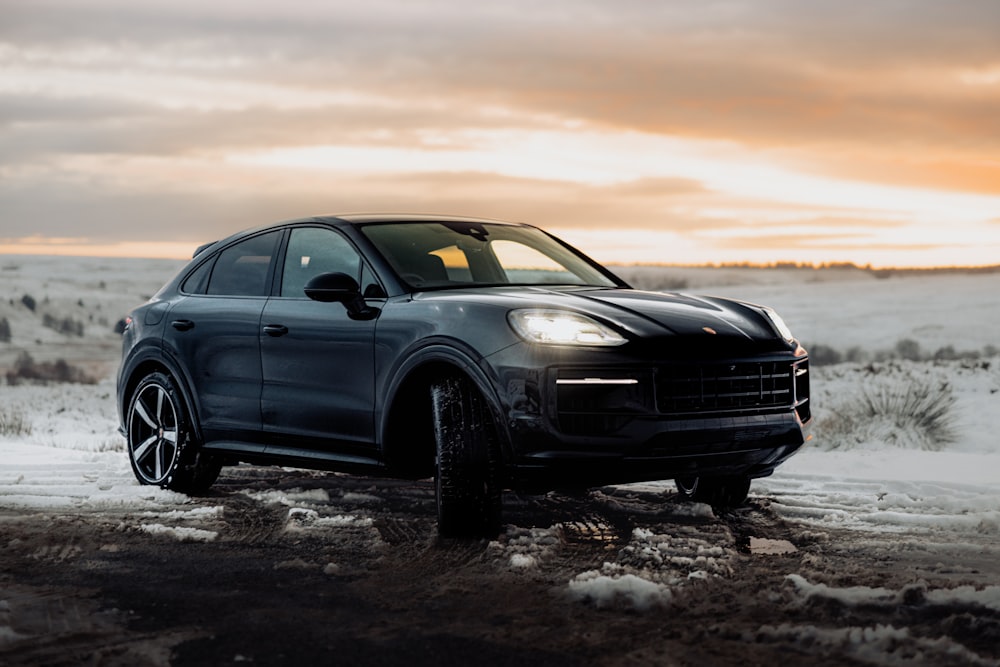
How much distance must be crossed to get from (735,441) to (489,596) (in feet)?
5.62

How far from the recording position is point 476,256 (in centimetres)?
797

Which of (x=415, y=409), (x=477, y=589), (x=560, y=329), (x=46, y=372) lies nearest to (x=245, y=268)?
(x=415, y=409)

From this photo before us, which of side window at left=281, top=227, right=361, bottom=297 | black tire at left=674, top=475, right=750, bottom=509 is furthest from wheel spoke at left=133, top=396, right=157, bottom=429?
black tire at left=674, top=475, right=750, bottom=509

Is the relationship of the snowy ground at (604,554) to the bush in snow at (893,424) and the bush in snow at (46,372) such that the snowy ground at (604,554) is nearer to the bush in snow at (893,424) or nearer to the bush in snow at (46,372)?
the bush in snow at (893,424)

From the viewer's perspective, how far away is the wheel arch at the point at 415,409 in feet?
21.7

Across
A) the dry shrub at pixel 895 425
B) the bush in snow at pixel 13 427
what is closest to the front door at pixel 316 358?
the dry shrub at pixel 895 425

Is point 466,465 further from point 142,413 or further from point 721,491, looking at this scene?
point 142,413

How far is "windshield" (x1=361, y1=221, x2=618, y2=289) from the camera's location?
7398 mm

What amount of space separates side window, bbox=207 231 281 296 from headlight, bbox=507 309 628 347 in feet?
7.55

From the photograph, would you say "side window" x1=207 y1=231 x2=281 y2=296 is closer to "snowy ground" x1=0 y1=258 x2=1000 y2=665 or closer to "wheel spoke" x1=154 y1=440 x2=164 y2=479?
"wheel spoke" x1=154 y1=440 x2=164 y2=479

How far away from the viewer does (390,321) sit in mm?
6980

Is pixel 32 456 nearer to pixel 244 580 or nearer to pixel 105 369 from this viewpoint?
pixel 244 580

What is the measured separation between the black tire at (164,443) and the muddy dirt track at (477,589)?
28.0 inches

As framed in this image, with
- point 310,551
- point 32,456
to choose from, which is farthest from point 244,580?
point 32,456
